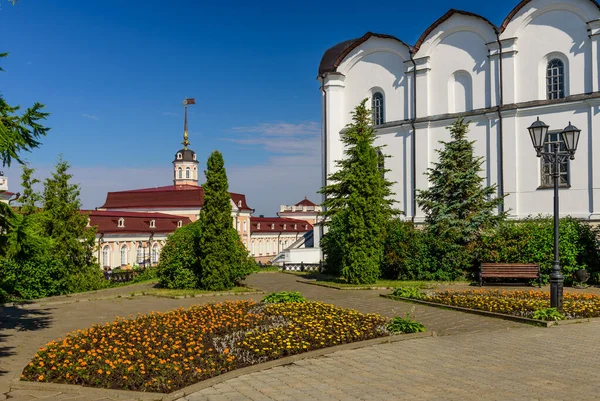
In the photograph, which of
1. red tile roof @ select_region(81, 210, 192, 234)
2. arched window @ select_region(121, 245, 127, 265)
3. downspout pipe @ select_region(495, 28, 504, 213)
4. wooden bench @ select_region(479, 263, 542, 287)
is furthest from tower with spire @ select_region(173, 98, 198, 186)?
wooden bench @ select_region(479, 263, 542, 287)

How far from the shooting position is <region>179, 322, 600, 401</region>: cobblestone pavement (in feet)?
21.2

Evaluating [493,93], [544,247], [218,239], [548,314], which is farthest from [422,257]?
[493,93]

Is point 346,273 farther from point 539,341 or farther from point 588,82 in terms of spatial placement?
point 588,82

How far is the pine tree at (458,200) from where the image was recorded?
19969 millimetres

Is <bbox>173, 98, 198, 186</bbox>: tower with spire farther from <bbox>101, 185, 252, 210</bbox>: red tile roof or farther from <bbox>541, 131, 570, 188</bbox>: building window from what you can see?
<bbox>541, 131, 570, 188</bbox>: building window

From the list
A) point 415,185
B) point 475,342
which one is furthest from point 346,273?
point 415,185

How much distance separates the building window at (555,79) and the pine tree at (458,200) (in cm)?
596

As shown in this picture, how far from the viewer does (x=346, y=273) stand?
18.5 meters

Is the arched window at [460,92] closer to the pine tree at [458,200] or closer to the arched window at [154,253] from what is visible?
the pine tree at [458,200]

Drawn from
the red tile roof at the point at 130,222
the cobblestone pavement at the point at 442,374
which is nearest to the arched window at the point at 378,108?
the cobblestone pavement at the point at 442,374

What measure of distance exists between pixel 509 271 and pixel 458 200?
13.9ft

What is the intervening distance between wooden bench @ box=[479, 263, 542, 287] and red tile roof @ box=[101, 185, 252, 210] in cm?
4822

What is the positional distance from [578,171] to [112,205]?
55.6m

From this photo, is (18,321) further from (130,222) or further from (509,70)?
(130,222)
